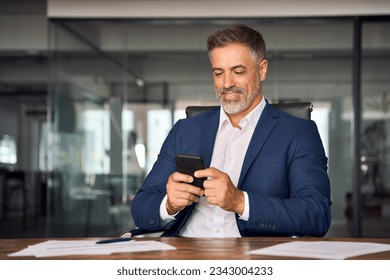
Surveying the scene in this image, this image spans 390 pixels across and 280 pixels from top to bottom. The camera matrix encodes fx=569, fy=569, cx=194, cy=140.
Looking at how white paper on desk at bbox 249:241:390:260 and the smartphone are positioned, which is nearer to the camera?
white paper on desk at bbox 249:241:390:260

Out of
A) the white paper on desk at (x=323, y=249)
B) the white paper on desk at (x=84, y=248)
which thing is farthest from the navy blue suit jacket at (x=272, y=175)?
the white paper on desk at (x=84, y=248)

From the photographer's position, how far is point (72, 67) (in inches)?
267

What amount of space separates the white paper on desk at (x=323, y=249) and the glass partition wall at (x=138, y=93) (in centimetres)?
497

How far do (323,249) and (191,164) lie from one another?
0.62 metres

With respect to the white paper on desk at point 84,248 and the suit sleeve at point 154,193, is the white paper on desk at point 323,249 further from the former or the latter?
the suit sleeve at point 154,193

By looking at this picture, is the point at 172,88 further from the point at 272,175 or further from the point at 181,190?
the point at 181,190

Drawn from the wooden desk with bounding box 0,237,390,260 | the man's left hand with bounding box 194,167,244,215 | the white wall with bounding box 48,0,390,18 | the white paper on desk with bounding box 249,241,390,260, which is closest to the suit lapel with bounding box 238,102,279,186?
the man's left hand with bounding box 194,167,244,215

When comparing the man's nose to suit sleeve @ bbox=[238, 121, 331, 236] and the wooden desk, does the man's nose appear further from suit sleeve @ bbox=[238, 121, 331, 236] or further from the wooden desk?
the wooden desk

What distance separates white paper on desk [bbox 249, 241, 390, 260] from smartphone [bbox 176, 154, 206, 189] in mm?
453

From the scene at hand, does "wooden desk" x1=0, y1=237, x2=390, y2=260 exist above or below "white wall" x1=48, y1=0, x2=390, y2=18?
below

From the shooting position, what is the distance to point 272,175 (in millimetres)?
2336

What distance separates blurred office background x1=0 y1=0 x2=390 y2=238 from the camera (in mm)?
6574

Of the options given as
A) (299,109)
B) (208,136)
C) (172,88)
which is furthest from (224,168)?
(172,88)

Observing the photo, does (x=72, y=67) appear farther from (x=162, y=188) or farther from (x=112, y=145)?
(x=162, y=188)
